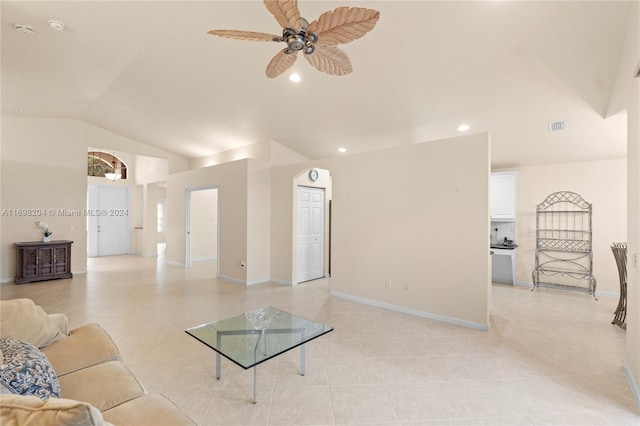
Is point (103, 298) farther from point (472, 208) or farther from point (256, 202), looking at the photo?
point (472, 208)

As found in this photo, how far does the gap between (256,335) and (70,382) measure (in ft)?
4.08

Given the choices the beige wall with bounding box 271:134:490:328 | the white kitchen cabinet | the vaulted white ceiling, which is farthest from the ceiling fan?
the white kitchen cabinet

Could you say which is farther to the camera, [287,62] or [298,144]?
[298,144]

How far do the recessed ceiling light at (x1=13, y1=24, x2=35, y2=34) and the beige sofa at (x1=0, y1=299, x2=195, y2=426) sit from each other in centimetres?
291

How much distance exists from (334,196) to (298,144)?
6.15 feet

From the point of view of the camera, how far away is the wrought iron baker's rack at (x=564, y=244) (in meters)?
5.28

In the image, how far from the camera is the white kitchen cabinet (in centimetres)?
576

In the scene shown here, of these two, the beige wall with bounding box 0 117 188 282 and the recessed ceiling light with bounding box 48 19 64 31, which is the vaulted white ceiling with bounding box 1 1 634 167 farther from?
the beige wall with bounding box 0 117 188 282

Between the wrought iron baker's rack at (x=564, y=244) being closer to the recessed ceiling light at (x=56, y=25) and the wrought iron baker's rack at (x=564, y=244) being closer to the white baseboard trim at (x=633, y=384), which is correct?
the white baseboard trim at (x=633, y=384)

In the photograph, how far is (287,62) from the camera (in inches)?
102

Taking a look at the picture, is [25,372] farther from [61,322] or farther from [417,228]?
[417,228]

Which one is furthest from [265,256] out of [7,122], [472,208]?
[7,122]

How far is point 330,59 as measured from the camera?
249 cm

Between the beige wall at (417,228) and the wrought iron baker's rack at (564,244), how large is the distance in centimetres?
296
